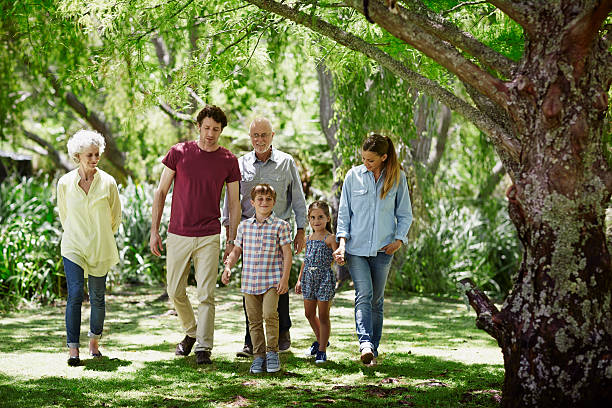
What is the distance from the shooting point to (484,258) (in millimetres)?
11867

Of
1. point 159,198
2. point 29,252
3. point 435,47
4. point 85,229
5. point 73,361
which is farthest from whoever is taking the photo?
point 29,252

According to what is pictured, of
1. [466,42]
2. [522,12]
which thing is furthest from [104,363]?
[522,12]

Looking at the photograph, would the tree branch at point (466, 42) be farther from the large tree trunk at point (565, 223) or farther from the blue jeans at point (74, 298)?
the blue jeans at point (74, 298)

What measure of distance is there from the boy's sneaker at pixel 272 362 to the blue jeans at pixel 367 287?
1.92 ft

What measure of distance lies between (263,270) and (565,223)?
222 centimetres

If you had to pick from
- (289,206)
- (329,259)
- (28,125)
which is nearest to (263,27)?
(289,206)

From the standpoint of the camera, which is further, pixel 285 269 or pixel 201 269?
pixel 201 269

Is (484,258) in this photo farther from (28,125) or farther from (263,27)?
(28,125)

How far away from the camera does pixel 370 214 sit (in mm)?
5641

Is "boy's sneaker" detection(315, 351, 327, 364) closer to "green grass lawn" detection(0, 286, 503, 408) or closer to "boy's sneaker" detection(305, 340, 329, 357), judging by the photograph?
"green grass lawn" detection(0, 286, 503, 408)

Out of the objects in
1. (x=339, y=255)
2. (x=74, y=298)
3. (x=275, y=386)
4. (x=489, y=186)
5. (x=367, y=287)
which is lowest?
(x=275, y=386)

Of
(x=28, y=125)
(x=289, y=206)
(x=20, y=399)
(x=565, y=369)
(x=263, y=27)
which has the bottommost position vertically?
(x=20, y=399)

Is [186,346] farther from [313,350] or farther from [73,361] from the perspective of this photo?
[313,350]

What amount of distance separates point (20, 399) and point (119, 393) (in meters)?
0.58
